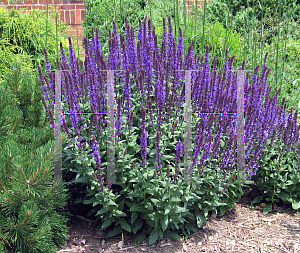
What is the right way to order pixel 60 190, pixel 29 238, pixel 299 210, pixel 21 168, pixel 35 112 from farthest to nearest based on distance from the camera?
pixel 299 210 < pixel 35 112 < pixel 60 190 < pixel 29 238 < pixel 21 168

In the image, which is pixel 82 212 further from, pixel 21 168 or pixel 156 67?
pixel 156 67

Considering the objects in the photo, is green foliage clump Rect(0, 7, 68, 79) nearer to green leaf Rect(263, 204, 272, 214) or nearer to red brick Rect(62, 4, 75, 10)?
red brick Rect(62, 4, 75, 10)

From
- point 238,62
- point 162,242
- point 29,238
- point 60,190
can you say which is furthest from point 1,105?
point 238,62

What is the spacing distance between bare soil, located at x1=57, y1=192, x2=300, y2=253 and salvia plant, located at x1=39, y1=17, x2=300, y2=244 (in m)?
0.11

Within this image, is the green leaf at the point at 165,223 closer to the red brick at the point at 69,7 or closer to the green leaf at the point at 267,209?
the green leaf at the point at 267,209

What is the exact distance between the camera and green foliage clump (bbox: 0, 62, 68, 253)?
2.67m

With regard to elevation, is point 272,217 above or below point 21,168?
below

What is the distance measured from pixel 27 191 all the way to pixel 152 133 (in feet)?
3.85

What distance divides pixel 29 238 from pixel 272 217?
8.38 ft

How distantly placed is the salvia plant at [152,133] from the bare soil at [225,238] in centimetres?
11

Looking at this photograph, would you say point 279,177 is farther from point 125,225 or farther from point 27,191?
point 27,191

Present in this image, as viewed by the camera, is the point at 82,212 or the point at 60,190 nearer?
the point at 60,190

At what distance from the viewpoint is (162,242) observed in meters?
3.35

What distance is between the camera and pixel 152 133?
3.19 m
